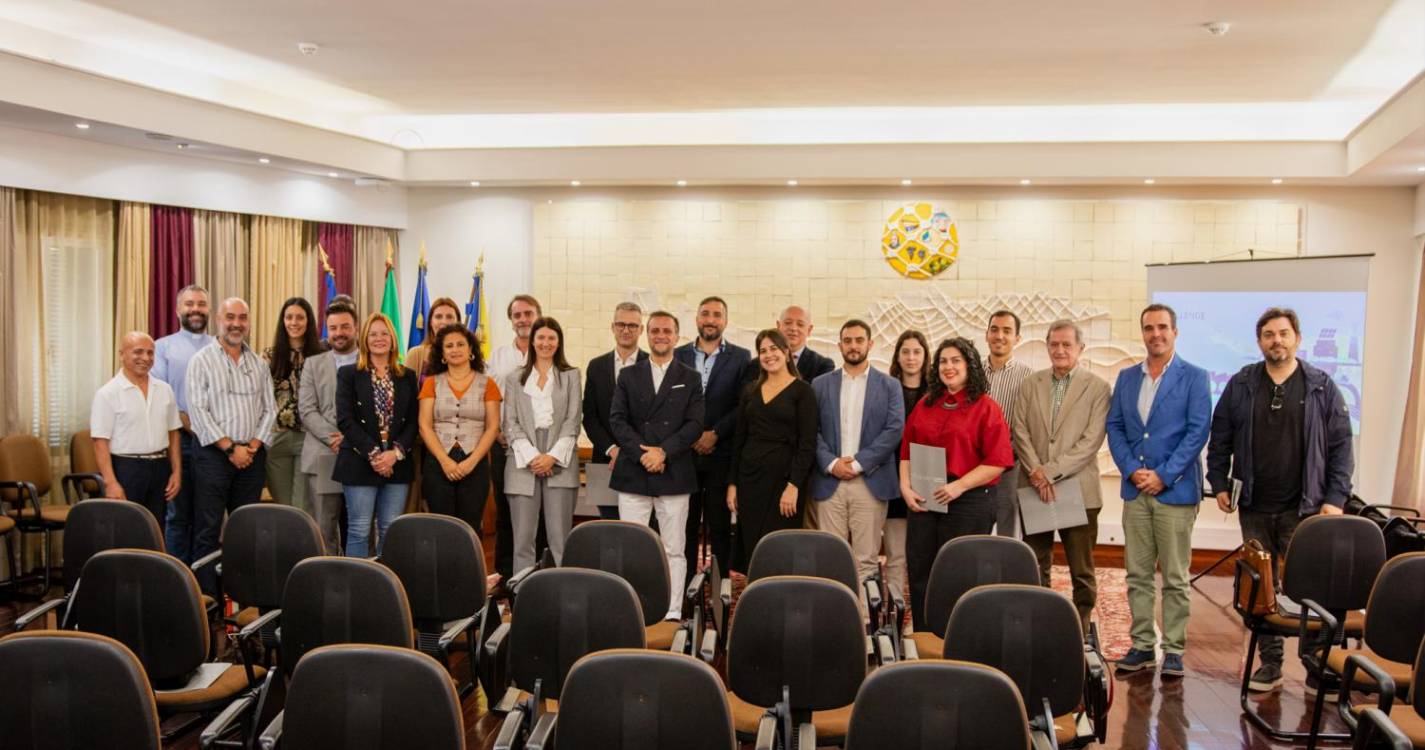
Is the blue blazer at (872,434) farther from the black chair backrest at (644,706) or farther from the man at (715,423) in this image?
the black chair backrest at (644,706)

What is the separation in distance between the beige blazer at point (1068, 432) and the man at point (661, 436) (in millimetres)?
1750

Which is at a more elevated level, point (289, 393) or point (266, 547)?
point (289, 393)

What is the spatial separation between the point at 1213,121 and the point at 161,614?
8031 millimetres

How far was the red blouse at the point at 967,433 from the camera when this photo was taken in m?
5.13

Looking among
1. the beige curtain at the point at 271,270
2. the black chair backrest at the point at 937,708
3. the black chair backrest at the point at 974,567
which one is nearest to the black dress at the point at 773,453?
the black chair backrest at the point at 974,567

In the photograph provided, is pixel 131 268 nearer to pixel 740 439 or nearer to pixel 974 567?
pixel 740 439

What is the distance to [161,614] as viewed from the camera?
3.48m

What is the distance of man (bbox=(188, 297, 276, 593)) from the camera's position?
5.82m

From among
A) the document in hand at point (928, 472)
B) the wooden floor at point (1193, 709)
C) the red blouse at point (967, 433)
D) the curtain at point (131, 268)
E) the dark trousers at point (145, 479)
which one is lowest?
the wooden floor at point (1193, 709)

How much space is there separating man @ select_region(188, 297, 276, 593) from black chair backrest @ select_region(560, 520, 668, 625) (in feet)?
8.65

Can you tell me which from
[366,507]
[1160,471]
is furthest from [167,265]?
[1160,471]

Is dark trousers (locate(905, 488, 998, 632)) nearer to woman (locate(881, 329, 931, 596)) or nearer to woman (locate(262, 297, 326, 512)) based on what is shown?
woman (locate(881, 329, 931, 596))

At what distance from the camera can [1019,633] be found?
3.21 metres

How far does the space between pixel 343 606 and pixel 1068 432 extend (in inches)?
143
